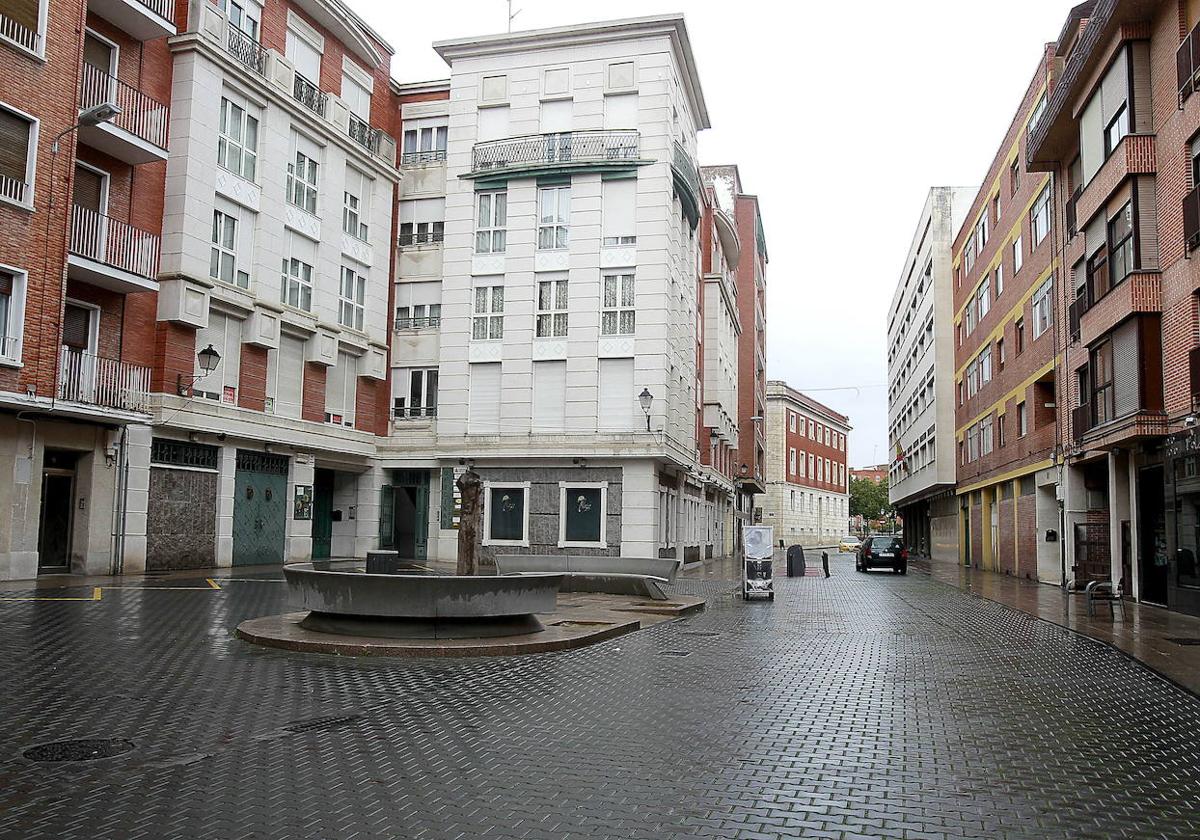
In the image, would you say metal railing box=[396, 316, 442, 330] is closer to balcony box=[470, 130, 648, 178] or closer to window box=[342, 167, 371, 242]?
window box=[342, 167, 371, 242]

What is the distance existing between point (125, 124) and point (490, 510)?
1568 centimetres

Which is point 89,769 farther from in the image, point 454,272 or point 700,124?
point 700,124

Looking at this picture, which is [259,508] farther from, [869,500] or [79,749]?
[869,500]

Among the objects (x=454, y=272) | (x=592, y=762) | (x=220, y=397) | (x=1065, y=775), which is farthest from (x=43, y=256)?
(x=1065, y=775)

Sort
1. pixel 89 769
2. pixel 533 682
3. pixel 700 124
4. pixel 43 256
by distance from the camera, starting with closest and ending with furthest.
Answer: pixel 89 769 < pixel 533 682 < pixel 43 256 < pixel 700 124

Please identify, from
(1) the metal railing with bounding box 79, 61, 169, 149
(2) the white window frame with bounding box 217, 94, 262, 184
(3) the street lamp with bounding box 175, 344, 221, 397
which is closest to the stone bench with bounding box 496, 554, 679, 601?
(3) the street lamp with bounding box 175, 344, 221, 397

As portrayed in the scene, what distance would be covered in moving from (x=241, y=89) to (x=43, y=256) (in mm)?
9092

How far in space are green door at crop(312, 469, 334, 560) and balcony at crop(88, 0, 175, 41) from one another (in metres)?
14.8

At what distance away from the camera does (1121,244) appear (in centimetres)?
2262

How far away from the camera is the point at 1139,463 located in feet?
72.5

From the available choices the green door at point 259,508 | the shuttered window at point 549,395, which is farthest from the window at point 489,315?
the green door at point 259,508

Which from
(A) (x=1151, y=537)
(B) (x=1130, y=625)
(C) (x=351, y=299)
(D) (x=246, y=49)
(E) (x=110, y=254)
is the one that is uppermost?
(D) (x=246, y=49)

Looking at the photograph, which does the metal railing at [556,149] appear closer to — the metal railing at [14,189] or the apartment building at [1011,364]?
the apartment building at [1011,364]

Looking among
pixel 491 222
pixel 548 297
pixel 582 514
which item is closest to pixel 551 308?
pixel 548 297
